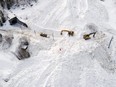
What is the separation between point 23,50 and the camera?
24.8 metres

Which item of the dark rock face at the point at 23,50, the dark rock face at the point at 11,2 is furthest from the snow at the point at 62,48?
the dark rock face at the point at 11,2

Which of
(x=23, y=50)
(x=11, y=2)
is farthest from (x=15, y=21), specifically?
(x=23, y=50)

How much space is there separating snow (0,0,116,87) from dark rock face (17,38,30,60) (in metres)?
0.43

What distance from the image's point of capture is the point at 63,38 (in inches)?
1033

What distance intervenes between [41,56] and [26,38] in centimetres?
302

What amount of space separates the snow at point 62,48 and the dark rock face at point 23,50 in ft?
1.42

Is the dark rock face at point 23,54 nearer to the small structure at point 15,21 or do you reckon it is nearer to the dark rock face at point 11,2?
the small structure at point 15,21

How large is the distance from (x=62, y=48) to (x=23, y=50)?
3857mm

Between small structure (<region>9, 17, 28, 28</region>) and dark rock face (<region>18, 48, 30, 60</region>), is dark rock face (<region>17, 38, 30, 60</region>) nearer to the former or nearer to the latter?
dark rock face (<region>18, 48, 30, 60</region>)

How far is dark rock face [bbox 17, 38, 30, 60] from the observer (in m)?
24.1

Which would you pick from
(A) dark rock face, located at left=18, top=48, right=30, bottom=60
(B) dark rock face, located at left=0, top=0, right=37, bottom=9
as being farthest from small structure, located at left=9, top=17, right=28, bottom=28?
(A) dark rock face, located at left=18, top=48, right=30, bottom=60

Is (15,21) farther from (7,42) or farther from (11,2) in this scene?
(11,2)

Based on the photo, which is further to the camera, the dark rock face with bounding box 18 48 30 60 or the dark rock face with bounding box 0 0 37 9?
the dark rock face with bounding box 0 0 37 9

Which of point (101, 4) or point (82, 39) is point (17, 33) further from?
point (101, 4)
